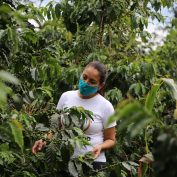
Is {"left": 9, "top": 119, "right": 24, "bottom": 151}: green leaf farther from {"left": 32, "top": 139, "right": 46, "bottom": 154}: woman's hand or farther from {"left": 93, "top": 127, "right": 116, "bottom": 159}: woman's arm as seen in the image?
{"left": 93, "top": 127, "right": 116, "bottom": 159}: woman's arm

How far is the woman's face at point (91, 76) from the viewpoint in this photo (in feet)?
8.48

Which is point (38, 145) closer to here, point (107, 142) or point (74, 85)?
point (107, 142)

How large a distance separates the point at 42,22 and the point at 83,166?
0.69m

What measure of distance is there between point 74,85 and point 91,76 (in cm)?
129

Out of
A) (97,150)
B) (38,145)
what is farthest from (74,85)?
(38,145)

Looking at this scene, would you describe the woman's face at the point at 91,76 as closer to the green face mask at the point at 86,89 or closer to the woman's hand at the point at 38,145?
the green face mask at the point at 86,89

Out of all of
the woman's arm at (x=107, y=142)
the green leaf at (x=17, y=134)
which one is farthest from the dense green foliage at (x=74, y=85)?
the woman's arm at (x=107, y=142)

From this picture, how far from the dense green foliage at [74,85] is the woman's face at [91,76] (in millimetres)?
159

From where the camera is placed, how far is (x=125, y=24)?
4.53m

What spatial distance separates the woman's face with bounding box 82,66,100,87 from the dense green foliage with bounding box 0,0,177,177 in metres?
0.16

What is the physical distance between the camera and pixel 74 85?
153 inches

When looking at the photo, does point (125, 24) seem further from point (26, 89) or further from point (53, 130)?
point (53, 130)

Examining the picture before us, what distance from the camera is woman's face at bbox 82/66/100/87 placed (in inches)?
102

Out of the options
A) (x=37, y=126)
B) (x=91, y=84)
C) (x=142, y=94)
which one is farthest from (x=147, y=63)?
(x=37, y=126)
